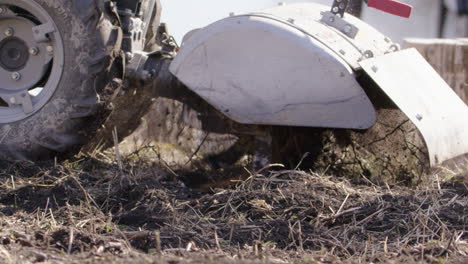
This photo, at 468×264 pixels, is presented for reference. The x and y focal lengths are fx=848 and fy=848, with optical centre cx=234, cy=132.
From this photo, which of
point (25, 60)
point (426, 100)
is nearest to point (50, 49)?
point (25, 60)

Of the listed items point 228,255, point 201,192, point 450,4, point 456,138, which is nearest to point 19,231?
point 228,255

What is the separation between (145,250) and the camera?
9.69 feet

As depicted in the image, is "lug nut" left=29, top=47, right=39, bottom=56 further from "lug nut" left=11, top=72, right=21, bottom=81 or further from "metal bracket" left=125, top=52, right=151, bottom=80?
"metal bracket" left=125, top=52, right=151, bottom=80

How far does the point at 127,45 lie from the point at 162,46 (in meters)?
0.58

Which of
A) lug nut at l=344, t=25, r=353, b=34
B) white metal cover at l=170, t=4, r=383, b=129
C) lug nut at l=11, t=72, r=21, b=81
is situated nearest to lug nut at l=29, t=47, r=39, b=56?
lug nut at l=11, t=72, r=21, b=81

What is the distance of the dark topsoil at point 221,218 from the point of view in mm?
2886

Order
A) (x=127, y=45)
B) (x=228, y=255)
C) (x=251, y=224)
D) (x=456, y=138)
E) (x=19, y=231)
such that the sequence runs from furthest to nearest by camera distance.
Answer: (x=127, y=45), (x=456, y=138), (x=251, y=224), (x=19, y=231), (x=228, y=255)

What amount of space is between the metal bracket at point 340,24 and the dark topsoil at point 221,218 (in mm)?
745

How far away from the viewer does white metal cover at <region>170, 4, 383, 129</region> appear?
3.94 meters

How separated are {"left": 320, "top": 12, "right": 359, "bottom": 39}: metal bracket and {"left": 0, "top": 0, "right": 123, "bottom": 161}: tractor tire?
106 cm

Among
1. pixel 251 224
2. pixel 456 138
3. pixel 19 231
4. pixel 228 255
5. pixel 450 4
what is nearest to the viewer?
pixel 228 255

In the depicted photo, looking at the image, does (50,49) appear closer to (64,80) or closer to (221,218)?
(64,80)

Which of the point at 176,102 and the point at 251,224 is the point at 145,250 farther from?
the point at 176,102

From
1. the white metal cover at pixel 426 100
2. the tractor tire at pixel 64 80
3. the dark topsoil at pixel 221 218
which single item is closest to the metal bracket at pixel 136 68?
the tractor tire at pixel 64 80
